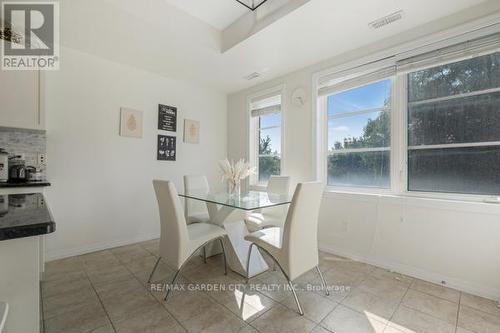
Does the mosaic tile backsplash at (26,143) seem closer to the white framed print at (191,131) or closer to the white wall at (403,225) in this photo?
the white framed print at (191,131)

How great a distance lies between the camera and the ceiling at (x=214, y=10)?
234cm

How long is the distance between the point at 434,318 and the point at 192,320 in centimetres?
176

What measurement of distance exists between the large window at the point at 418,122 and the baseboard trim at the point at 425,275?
0.78m

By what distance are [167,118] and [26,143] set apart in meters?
1.66

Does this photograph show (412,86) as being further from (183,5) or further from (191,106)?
(191,106)

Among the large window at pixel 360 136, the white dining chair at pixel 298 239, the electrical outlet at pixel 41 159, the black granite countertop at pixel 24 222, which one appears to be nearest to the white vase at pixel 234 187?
the white dining chair at pixel 298 239

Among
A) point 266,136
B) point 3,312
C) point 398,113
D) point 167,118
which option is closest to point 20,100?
point 167,118

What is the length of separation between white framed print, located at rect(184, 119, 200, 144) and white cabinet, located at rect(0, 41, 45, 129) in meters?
1.85

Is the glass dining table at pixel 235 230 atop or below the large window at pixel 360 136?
below

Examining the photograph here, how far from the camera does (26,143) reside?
252cm

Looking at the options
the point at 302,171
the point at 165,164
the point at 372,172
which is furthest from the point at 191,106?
the point at 372,172

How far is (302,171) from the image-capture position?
3240mm

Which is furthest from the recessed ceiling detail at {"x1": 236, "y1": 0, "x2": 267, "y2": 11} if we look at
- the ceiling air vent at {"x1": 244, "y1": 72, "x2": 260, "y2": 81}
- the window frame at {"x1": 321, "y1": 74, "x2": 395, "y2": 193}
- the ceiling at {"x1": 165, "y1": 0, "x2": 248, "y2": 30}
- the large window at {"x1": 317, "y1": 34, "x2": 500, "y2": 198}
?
the window frame at {"x1": 321, "y1": 74, "x2": 395, "y2": 193}

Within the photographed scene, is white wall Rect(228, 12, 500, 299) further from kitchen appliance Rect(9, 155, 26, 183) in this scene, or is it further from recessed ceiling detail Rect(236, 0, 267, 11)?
kitchen appliance Rect(9, 155, 26, 183)
